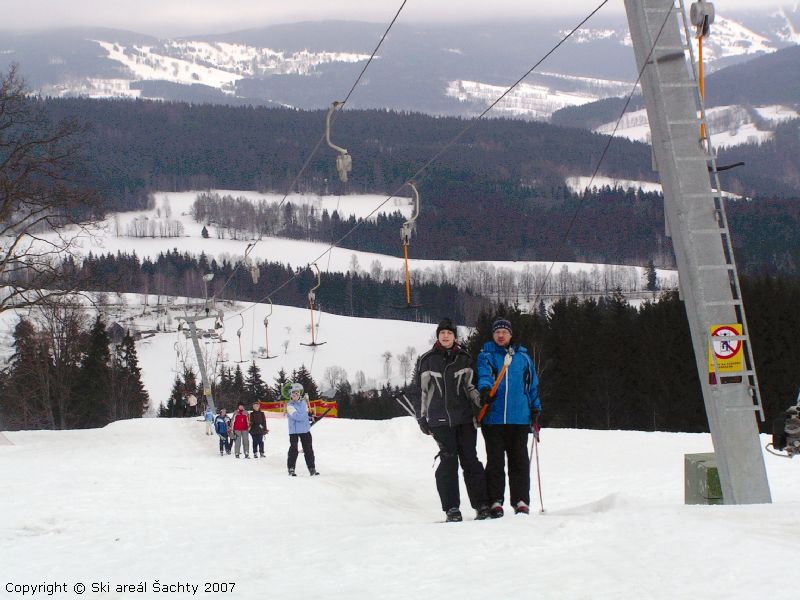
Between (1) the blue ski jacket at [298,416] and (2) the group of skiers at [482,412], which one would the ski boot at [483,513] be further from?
(1) the blue ski jacket at [298,416]

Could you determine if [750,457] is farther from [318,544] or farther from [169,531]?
[169,531]

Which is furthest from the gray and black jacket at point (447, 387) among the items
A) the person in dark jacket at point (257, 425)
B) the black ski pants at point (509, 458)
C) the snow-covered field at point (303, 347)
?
the snow-covered field at point (303, 347)

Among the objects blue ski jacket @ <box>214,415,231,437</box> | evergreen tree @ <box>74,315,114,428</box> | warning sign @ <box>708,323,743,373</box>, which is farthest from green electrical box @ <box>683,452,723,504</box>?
evergreen tree @ <box>74,315,114,428</box>

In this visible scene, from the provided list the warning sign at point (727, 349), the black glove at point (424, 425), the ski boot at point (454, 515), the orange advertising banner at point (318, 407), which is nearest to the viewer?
the ski boot at point (454, 515)

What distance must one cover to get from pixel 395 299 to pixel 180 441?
143636mm

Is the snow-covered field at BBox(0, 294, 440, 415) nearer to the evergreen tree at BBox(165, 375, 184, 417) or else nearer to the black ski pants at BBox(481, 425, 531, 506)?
the evergreen tree at BBox(165, 375, 184, 417)

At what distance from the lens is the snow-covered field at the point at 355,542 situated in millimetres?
6125

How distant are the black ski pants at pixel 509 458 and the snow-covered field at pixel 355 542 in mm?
772

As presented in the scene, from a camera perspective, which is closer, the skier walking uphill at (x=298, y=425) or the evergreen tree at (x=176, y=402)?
the skier walking uphill at (x=298, y=425)

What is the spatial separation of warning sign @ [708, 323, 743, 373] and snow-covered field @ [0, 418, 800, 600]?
1.44 metres

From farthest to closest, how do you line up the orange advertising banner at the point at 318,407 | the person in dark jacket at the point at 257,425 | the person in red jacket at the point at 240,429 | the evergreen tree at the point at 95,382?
the evergreen tree at the point at 95,382 < the orange advertising banner at the point at 318,407 < the person in red jacket at the point at 240,429 < the person in dark jacket at the point at 257,425

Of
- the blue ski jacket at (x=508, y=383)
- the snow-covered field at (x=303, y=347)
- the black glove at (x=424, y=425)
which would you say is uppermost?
the snow-covered field at (x=303, y=347)

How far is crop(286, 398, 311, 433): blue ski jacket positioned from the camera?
1856cm

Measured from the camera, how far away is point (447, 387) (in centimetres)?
985
